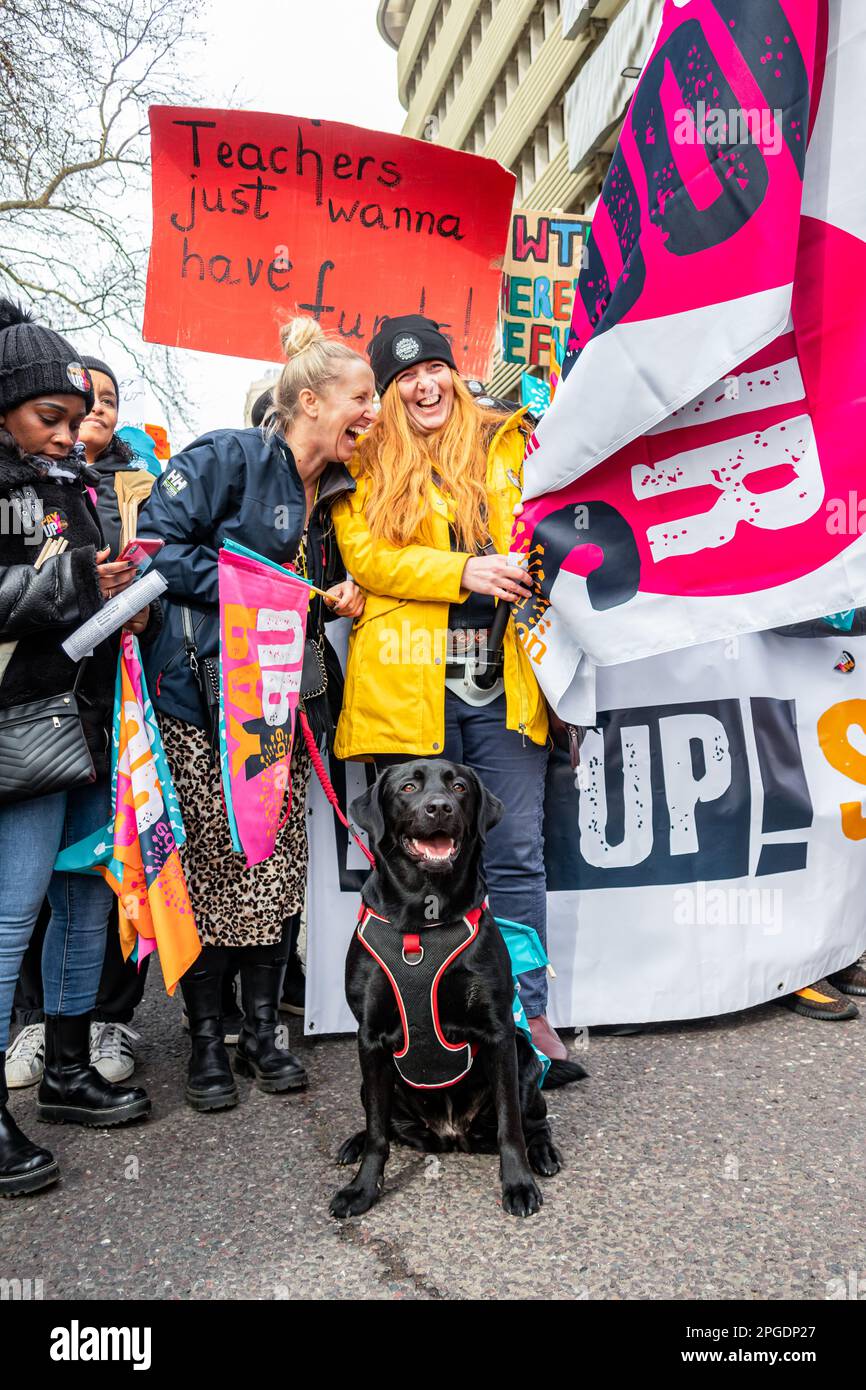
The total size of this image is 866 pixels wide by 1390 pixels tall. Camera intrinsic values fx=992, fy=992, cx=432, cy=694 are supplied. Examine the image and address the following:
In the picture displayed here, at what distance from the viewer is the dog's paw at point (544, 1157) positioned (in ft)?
7.96

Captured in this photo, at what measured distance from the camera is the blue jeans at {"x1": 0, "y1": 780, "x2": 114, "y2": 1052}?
2.42m

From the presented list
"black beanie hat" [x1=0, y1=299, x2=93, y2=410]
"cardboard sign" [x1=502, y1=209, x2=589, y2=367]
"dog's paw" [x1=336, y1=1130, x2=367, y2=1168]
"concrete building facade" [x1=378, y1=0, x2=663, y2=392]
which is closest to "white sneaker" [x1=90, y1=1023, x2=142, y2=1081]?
"dog's paw" [x1=336, y1=1130, x2=367, y2=1168]

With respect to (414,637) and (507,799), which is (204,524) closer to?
(414,637)

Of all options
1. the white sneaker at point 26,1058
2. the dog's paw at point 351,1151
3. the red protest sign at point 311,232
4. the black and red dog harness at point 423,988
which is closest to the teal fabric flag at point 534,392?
the red protest sign at point 311,232

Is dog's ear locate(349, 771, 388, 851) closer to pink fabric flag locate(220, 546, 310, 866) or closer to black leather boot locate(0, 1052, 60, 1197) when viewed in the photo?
pink fabric flag locate(220, 546, 310, 866)

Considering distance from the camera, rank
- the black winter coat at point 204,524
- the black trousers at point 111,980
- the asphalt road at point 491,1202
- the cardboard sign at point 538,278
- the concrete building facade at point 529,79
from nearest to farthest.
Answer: the asphalt road at point 491,1202 → the black winter coat at point 204,524 → the black trousers at point 111,980 → the cardboard sign at point 538,278 → the concrete building facade at point 529,79

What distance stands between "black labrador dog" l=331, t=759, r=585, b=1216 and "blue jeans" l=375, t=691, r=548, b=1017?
0.33 meters

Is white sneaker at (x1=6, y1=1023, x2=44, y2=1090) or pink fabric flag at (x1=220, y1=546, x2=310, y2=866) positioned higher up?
pink fabric flag at (x1=220, y1=546, x2=310, y2=866)

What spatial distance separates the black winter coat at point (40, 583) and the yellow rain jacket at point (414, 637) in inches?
30.7

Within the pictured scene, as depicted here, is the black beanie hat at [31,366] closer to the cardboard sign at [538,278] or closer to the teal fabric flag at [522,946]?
the teal fabric flag at [522,946]

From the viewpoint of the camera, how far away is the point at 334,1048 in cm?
333
